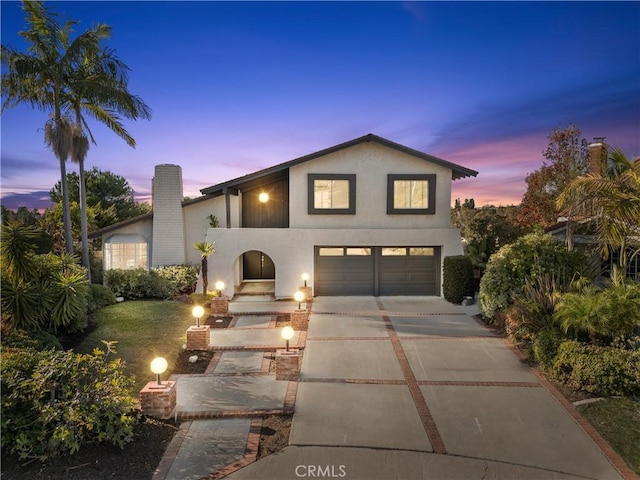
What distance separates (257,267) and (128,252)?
672 centimetres

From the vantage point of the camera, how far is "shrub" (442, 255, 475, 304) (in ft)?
50.9

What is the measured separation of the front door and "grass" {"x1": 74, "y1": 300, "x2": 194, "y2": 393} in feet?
17.0

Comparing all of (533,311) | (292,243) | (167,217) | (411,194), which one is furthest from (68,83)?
(533,311)

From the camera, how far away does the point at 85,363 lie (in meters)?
6.45

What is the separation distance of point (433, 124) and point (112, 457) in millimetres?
20650

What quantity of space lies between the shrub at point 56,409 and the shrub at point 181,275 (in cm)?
1111

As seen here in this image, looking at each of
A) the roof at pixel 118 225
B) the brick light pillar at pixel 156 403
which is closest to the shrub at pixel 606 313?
the brick light pillar at pixel 156 403

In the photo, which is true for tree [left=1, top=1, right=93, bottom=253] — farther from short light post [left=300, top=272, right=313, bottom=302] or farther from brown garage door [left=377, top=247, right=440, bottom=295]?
brown garage door [left=377, top=247, right=440, bottom=295]

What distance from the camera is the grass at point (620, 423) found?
5.94 meters

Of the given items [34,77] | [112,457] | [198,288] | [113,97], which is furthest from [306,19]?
[112,457]

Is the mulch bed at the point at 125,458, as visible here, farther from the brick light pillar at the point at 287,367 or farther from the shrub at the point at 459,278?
the shrub at the point at 459,278

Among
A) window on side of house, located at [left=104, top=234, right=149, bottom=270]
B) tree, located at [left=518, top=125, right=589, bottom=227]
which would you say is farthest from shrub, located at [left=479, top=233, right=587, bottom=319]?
window on side of house, located at [left=104, top=234, right=149, bottom=270]

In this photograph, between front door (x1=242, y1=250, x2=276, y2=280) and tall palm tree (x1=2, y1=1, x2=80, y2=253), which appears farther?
front door (x1=242, y1=250, x2=276, y2=280)

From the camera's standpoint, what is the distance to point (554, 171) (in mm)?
22547
